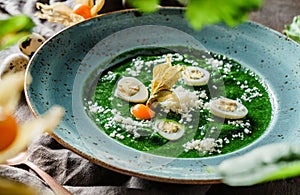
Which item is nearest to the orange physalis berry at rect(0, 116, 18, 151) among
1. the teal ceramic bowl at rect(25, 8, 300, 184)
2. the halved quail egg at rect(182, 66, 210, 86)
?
the teal ceramic bowl at rect(25, 8, 300, 184)

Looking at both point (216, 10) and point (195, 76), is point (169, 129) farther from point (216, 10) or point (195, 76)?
point (216, 10)

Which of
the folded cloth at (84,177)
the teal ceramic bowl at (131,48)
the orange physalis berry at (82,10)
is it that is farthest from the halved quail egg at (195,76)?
the folded cloth at (84,177)

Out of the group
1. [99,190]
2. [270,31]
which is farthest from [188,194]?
[270,31]

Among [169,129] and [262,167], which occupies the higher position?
[262,167]

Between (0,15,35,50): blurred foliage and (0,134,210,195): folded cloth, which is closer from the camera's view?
(0,15,35,50): blurred foliage

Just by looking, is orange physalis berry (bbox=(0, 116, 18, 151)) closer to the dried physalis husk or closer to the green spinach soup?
the green spinach soup

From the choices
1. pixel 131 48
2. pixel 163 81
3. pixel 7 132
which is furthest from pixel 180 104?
pixel 7 132
